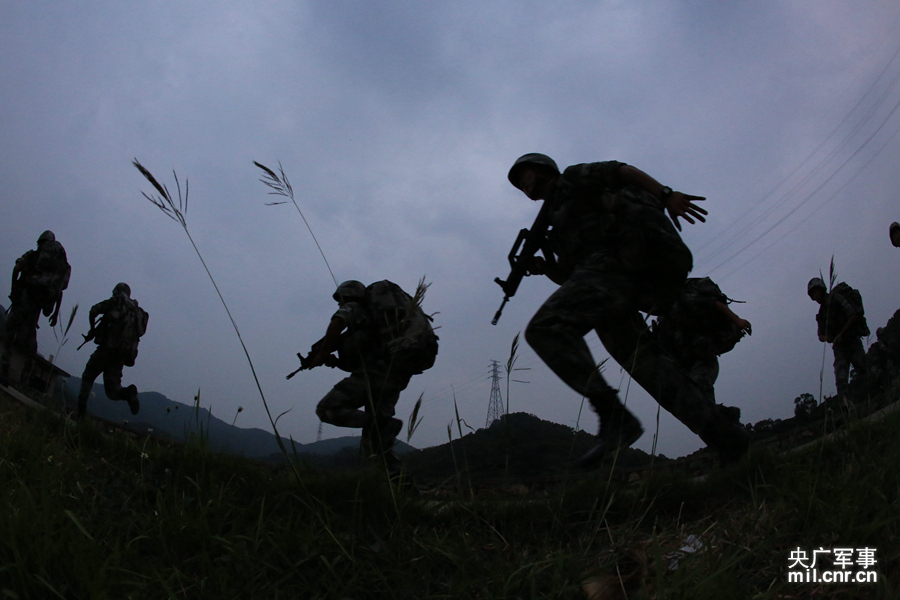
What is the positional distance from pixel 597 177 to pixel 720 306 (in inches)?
78.4

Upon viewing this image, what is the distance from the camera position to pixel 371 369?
4.38m

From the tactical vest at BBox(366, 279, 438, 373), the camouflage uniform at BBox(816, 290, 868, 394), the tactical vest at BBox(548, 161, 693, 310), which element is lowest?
the tactical vest at BBox(366, 279, 438, 373)

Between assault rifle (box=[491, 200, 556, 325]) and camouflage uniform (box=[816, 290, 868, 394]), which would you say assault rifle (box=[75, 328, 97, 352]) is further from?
camouflage uniform (box=[816, 290, 868, 394])

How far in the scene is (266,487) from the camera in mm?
1787

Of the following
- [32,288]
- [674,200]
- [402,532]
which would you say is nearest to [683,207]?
[674,200]

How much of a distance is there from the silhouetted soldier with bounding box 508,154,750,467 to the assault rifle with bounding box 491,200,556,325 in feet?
0.42

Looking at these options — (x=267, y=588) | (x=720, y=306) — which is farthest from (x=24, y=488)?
(x=720, y=306)

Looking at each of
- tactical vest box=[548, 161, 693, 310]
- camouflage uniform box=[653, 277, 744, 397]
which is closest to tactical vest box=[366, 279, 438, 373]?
tactical vest box=[548, 161, 693, 310]

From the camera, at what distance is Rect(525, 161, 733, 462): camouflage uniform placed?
97.0 inches

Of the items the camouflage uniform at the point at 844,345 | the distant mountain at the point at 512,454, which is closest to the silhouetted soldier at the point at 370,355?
the distant mountain at the point at 512,454

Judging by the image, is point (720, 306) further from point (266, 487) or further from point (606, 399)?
point (266, 487)

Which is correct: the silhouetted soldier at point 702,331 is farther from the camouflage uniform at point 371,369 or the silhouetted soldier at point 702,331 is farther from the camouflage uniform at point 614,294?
the camouflage uniform at point 371,369

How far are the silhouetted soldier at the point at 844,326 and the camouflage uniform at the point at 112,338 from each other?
9760 millimetres

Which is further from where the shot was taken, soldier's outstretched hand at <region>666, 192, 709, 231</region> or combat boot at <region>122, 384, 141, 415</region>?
combat boot at <region>122, 384, 141, 415</region>
